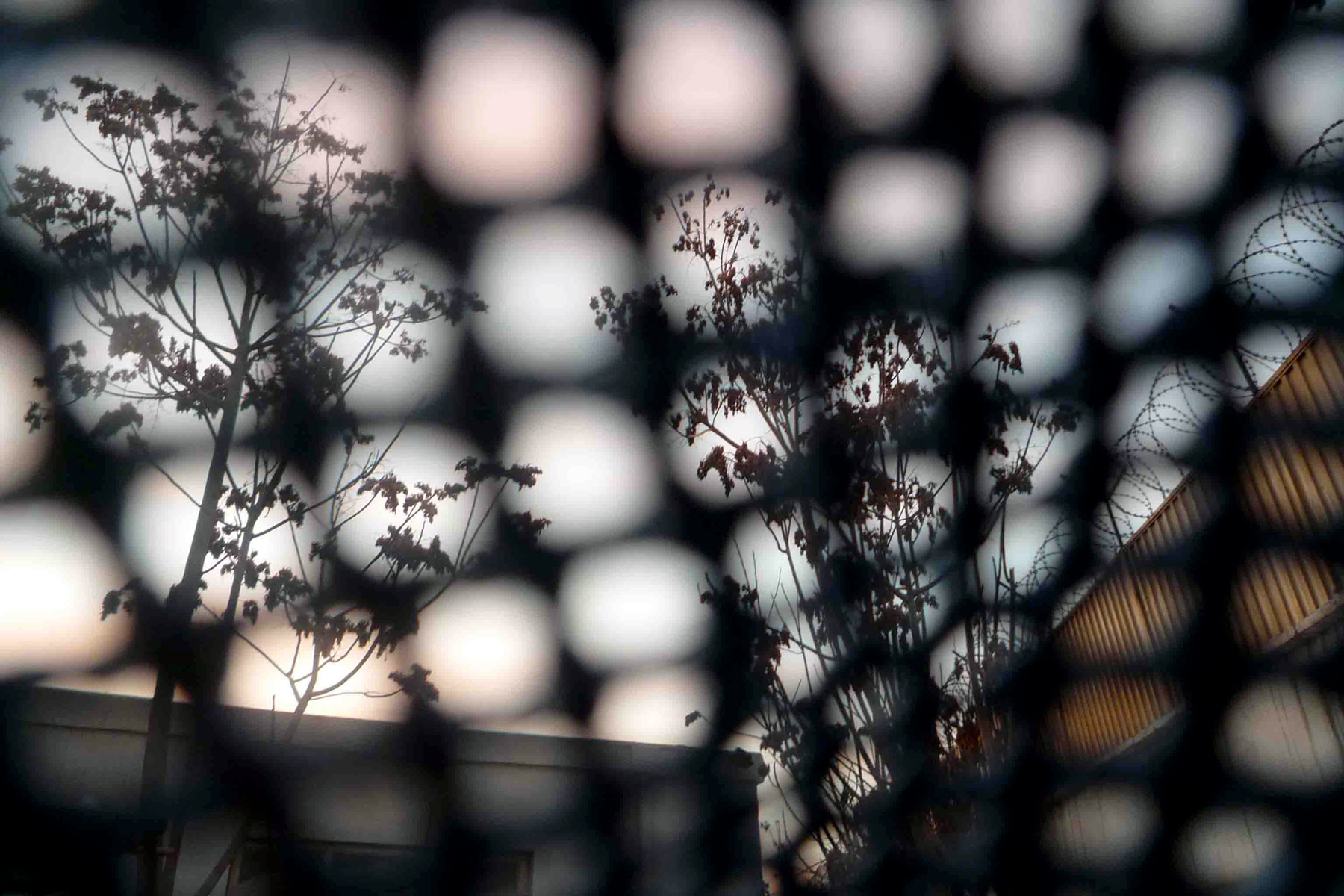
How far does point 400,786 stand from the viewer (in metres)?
1.36

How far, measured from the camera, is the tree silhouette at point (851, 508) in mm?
1463

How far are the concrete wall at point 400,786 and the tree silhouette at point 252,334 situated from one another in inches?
1.6

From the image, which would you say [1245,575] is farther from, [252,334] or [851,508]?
[252,334]

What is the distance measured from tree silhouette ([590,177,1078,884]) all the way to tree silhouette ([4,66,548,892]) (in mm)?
405

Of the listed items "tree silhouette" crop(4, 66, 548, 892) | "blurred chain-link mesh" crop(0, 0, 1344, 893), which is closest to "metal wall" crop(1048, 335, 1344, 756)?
"blurred chain-link mesh" crop(0, 0, 1344, 893)

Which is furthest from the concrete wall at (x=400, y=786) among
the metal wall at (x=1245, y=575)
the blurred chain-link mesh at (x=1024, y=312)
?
the metal wall at (x=1245, y=575)

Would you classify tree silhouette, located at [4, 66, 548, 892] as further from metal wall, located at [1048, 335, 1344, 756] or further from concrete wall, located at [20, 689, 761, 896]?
metal wall, located at [1048, 335, 1344, 756]

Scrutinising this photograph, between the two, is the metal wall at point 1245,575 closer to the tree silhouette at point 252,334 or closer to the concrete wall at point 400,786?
the concrete wall at point 400,786

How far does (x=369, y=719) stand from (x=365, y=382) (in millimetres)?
535

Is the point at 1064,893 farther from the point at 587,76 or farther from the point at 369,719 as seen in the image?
the point at 587,76

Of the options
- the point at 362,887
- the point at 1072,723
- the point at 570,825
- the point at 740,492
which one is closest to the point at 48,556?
the point at 362,887

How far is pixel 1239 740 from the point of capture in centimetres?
123

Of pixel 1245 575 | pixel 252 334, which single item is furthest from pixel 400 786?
pixel 1245 575

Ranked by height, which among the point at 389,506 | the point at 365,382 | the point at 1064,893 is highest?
the point at 365,382
